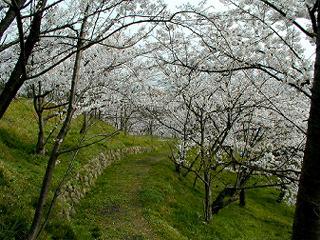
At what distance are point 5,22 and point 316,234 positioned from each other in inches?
134

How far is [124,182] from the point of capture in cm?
1803

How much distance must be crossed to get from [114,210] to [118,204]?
724 millimetres

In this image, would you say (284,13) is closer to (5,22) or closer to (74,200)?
(5,22)

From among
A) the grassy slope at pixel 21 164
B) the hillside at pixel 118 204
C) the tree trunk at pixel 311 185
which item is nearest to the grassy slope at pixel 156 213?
the hillside at pixel 118 204

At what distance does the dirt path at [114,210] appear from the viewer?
1153 cm

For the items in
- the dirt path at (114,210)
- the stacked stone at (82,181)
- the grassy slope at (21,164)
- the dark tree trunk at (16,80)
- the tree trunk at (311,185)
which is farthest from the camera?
the stacked stone at (82,181)

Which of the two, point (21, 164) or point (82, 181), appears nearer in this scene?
point (21, 164)

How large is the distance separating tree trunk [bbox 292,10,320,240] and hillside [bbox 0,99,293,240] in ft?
18.8

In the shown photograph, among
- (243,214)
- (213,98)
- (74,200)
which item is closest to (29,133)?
(74,200)

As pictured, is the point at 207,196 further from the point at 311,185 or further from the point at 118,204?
the point at 311,185

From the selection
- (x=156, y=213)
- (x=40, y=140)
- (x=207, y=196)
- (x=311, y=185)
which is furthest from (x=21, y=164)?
(x=311, y=185)

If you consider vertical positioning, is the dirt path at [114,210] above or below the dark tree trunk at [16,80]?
below

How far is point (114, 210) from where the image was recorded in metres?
13.9

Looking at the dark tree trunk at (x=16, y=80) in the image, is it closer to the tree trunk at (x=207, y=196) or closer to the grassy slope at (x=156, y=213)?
the grassy slope at (x=156, y=213)
